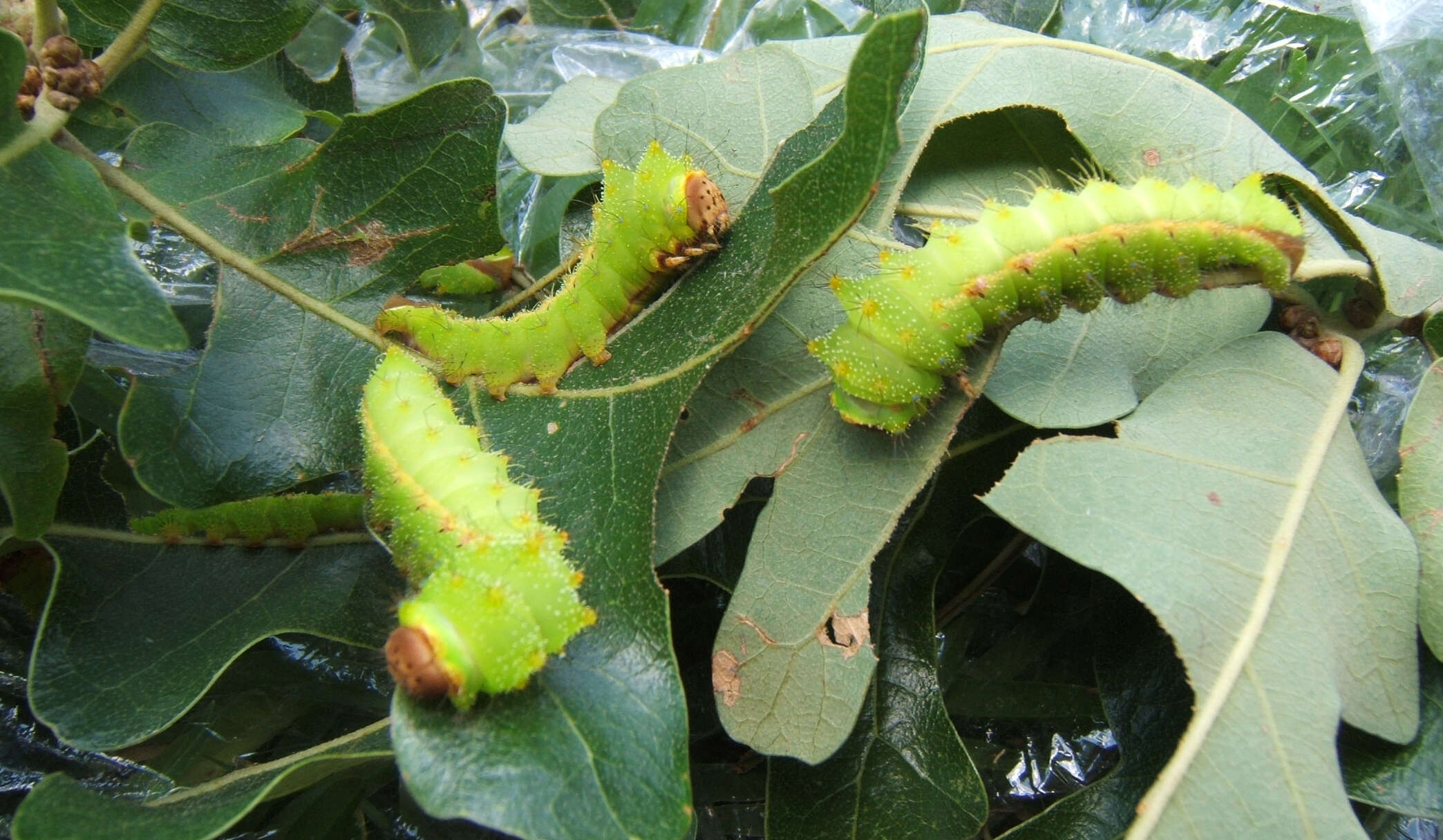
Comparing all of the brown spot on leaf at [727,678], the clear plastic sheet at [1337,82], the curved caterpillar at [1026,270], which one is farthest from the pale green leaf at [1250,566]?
the clear plastic sheet at [1337,82]

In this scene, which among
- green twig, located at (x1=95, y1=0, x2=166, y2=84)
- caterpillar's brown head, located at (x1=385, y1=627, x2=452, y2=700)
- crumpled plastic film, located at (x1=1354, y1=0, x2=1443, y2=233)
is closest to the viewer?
caterpillar's brown head, located at (x1=385, y1=627, x2=452, y2=700)

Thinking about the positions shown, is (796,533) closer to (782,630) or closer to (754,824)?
(782,630)

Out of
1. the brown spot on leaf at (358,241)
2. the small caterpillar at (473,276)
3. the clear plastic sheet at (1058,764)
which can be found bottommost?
the clear plastic sheet at (1058,764)

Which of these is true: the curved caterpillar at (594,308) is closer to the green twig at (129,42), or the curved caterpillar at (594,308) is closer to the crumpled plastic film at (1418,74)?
the green twig at (129,42)

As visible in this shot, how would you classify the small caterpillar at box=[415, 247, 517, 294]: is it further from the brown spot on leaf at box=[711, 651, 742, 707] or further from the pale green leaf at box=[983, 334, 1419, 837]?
the pale green leaf at box=[983, 334, 1419, 837]

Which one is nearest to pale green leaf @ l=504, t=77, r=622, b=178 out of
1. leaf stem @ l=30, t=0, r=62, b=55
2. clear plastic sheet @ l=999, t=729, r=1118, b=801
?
leaf stem @ l=30, t=0, r=62, b=55

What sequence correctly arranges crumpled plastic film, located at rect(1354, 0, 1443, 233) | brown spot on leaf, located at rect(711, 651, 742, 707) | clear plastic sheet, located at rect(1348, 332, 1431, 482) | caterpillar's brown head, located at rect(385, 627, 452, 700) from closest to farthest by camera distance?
caterpillar's brown head, located at rect(385, 627, 452, 700) → brown spot on leaf, located at rect(711, 651, 742, 707) → clear plastic sheet, located at rect(1348, 332, 1431, 482) → crumpled plastic film, located at rect(1354, 0, 1443, 233)
